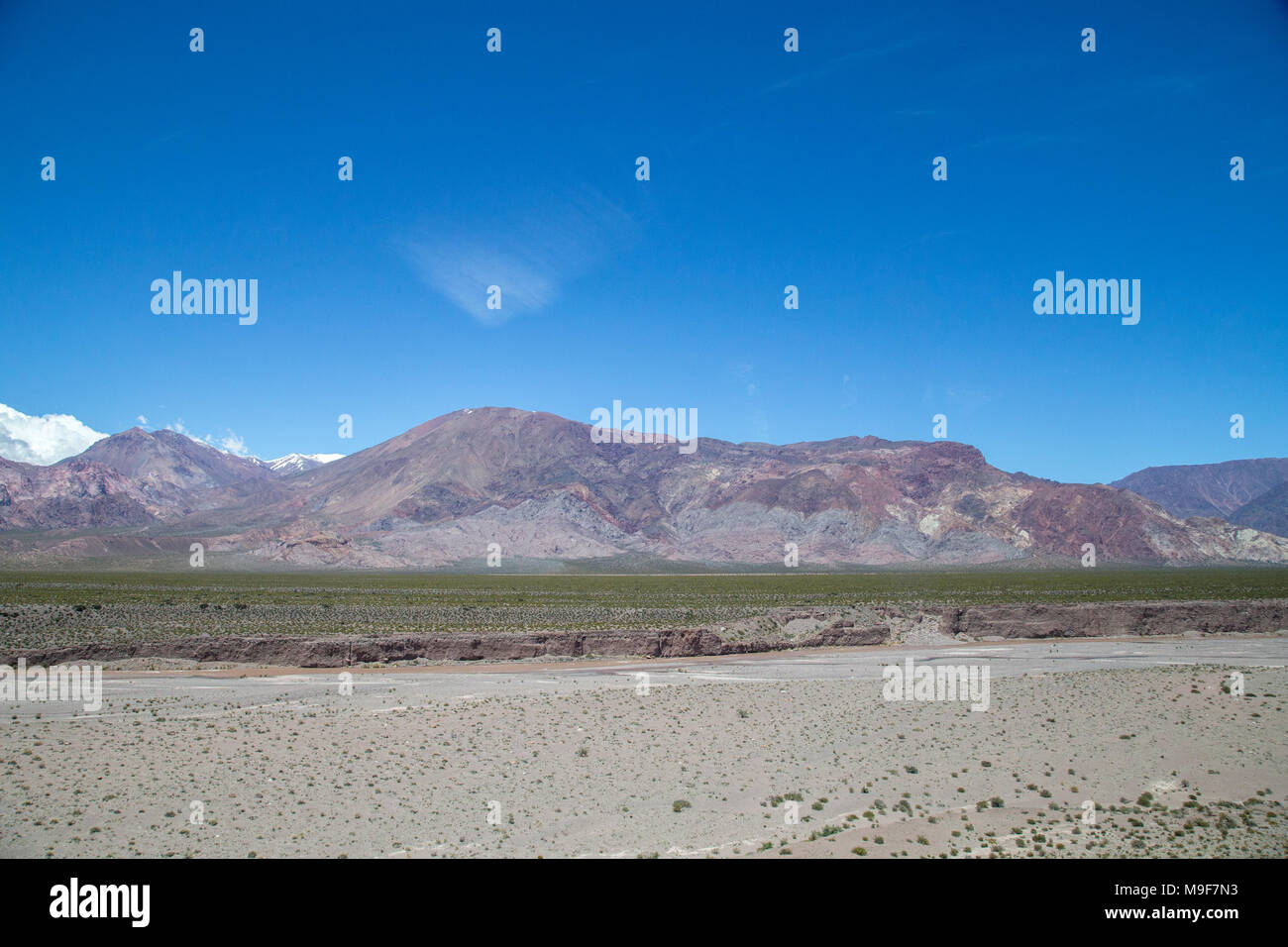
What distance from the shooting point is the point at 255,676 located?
27828 mm

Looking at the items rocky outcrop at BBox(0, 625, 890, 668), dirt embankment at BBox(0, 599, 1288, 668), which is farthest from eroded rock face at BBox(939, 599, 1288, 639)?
rocky outcrop at BBox(0, 625, 890, 668)

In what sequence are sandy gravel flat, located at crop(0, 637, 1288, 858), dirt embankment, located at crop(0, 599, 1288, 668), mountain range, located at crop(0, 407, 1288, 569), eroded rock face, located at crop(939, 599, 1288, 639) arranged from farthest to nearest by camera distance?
mountain range, located at crop(0, 407, 1288, 569) → eroded rock face, located at crop(939, 599, 1288, 639) → dirt embankment, located at crop(0, 599, 1288, 668) → sandy gravel flat, located at crop(0, 637, 1288, 858)

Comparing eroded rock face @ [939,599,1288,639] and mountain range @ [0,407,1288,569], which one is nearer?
eroded rock face @ [939,599,1288,639]

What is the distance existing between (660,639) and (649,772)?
69.0ft

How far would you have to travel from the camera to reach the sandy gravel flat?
11953 millimetres

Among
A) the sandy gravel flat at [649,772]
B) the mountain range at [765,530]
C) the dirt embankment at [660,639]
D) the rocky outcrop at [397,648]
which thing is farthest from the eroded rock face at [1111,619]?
the mountain range at [765,530]

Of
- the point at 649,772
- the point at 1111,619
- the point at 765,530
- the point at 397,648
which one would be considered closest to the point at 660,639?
the point at 397,648

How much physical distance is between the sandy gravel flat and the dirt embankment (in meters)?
6.46

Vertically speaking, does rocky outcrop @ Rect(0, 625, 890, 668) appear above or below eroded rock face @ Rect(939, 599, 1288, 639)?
above

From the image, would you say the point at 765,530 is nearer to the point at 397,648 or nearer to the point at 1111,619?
the point at 1111,619

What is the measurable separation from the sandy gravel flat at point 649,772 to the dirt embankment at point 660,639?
6.46 m

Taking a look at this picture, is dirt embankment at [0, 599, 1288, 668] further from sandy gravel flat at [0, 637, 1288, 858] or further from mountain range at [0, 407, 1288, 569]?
mountain range at [0, 407, 1288, 569]
